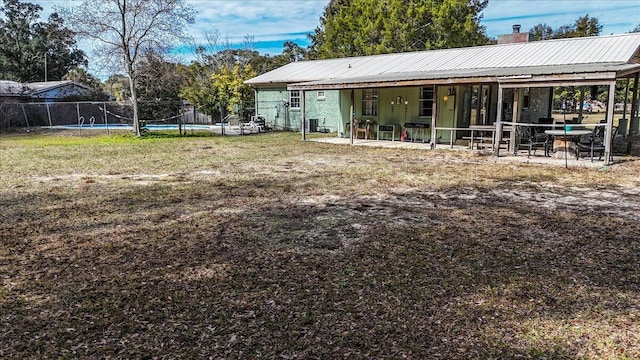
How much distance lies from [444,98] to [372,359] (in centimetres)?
1367

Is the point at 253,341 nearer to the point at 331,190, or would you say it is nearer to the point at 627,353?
the point at 627,353

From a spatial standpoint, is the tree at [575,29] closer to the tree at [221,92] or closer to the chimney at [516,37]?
the chimney at [516,37]

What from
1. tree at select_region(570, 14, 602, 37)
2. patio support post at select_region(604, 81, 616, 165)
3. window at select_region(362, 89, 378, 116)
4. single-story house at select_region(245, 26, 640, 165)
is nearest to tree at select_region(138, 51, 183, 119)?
single-story house at select_region(245, 26, 640, 165)

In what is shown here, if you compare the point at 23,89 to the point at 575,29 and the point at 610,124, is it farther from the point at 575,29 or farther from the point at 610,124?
the point at 575,29

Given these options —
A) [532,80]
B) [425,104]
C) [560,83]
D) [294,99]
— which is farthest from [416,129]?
[294,99]

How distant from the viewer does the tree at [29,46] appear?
3947 centimetres

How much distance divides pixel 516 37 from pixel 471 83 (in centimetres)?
826

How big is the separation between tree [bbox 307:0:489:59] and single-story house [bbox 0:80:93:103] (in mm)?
20435

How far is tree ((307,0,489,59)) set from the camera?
3034 centimetres

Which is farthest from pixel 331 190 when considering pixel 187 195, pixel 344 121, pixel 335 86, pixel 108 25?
pixel 108 25

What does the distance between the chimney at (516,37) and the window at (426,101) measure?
6030 millimetres

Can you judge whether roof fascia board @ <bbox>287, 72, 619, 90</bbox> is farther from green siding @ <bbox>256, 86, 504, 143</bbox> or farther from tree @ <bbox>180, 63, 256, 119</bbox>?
tree @ <bbox>180, 63, 256, 119</bbox>

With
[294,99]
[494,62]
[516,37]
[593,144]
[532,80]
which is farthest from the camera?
[294,99]

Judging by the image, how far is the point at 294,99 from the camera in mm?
22062
